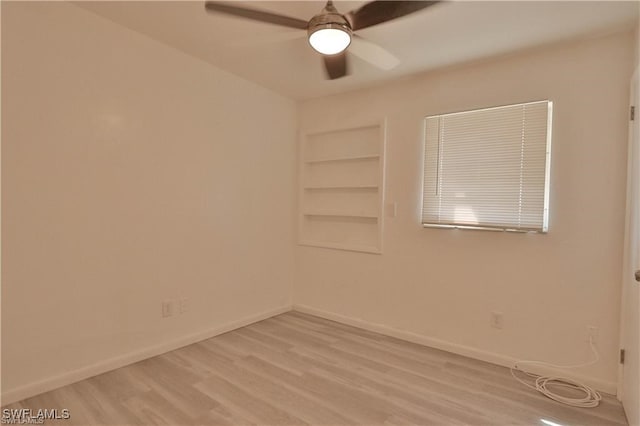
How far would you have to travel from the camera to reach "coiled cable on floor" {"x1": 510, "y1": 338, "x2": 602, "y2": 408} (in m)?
2.12

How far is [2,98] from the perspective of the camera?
1902 millimetres

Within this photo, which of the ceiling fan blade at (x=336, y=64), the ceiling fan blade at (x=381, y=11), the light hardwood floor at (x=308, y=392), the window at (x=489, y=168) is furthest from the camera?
the window at (x=489, y=168)

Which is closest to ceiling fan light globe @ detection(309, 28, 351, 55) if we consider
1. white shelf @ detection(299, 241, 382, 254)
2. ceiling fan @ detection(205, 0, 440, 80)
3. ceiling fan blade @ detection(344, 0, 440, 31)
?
ceiling fan @ detection(205, 0, 440, 80)

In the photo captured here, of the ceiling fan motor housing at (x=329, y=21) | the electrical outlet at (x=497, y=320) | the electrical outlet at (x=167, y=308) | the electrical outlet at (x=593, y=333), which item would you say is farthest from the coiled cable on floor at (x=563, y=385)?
the electrical outlet at (x=167, y=308)

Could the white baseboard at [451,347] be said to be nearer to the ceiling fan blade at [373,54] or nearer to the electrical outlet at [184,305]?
the electrical outlet at [184,305]

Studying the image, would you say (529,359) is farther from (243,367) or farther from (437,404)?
(243,367)

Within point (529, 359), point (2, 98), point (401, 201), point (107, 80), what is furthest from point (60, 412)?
point (529, 359)

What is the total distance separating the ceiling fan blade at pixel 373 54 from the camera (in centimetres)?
223

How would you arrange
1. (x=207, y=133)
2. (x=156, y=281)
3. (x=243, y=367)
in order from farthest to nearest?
(x=207, y=133)
(x=156, y=281)
(x=243, y=367)

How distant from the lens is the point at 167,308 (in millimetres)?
2744

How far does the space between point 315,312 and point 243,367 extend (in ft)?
4.53

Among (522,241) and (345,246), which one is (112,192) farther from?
(522,241)

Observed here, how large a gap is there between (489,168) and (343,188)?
1.48m

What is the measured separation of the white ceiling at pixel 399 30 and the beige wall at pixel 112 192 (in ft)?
0.84
